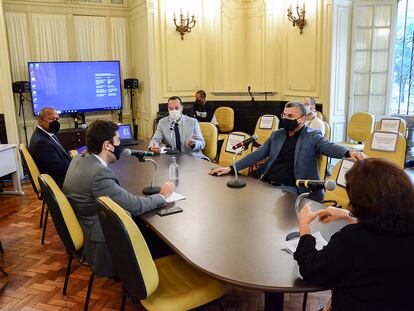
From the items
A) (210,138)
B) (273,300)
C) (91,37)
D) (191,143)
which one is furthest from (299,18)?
(273,300)

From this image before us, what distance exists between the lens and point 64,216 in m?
2.28

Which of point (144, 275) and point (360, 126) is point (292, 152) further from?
point (360, 126)

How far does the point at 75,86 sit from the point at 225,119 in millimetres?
2543

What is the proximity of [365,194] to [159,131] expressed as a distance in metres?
3.26

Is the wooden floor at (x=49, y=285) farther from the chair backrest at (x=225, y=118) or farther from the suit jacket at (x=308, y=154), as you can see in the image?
the chair backrest at (x=225, y=118)

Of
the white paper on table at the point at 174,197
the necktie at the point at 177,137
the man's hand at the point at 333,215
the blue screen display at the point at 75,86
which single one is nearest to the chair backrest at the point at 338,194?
the man's hand at the point at 333,215

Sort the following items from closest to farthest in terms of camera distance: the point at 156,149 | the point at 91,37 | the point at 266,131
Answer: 1. the point at 156,149
2. the point at 266,131
3. the point at 91,37

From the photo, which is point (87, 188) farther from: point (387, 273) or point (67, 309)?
point (387, 273)

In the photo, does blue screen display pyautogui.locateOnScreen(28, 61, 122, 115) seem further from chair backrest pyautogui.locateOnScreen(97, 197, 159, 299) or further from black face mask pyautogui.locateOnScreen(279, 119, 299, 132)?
chair backrest pyautogui.locateOnScreen(97, 197, 159, 299)

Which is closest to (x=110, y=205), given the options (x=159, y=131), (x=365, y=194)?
(x=365, y=194)

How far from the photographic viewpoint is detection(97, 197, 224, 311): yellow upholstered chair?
1676 mm

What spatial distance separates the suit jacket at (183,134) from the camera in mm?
4231

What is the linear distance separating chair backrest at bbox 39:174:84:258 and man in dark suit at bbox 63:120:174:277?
40 mm

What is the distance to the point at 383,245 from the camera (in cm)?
130
